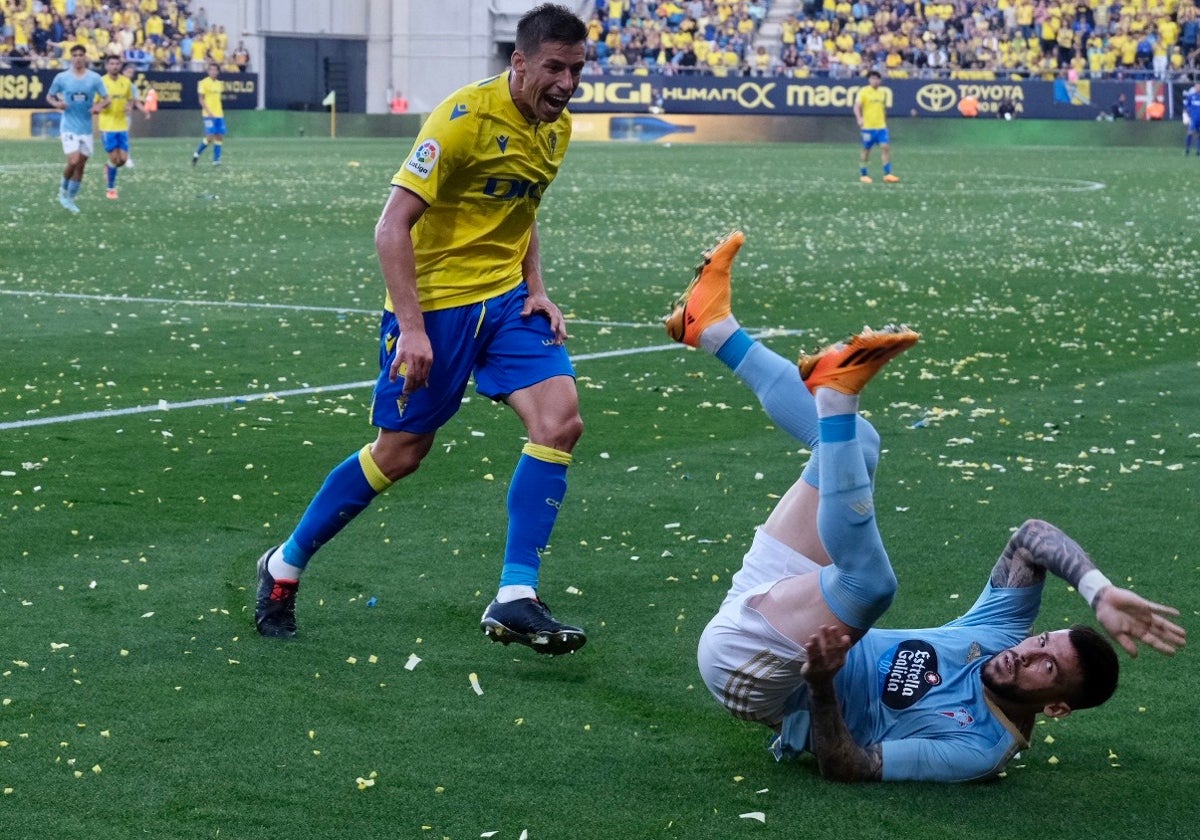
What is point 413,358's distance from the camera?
5.31 m

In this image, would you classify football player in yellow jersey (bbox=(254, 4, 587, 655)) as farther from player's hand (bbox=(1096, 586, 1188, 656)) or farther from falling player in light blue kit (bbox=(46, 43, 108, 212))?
falling player in light blue kit (bbox=(46, 43, 108, 212))

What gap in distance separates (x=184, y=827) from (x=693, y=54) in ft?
173

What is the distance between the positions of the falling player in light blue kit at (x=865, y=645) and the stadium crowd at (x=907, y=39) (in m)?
47.1

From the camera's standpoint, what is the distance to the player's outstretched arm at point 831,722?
4.19 m

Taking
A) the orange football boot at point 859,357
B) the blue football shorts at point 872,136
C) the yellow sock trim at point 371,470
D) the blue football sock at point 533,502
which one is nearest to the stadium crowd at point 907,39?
the blue football shorts at point 872,136

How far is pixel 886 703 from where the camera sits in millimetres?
4602

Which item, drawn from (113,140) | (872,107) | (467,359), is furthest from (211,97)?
(467,359)

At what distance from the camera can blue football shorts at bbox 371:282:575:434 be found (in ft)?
18.5

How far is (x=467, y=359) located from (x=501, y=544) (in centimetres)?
123

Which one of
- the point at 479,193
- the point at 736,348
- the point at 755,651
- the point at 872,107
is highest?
the point at 872,107

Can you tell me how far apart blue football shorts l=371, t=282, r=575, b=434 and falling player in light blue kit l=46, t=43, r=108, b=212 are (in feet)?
61.8

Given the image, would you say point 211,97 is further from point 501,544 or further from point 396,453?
point 396,453

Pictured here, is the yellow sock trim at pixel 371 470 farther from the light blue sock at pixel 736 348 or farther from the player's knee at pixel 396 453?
the light blue sock at pixel 736 348

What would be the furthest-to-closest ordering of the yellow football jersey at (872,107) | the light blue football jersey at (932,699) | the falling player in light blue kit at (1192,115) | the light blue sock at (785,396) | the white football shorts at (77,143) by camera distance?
the falling player in light blue kit at (1192,115) < the yellow football jersey at (872,107) < the white football shorts at (77,143) < the light blue sock at (785,396) < the light blue football jersey at (932,699)
